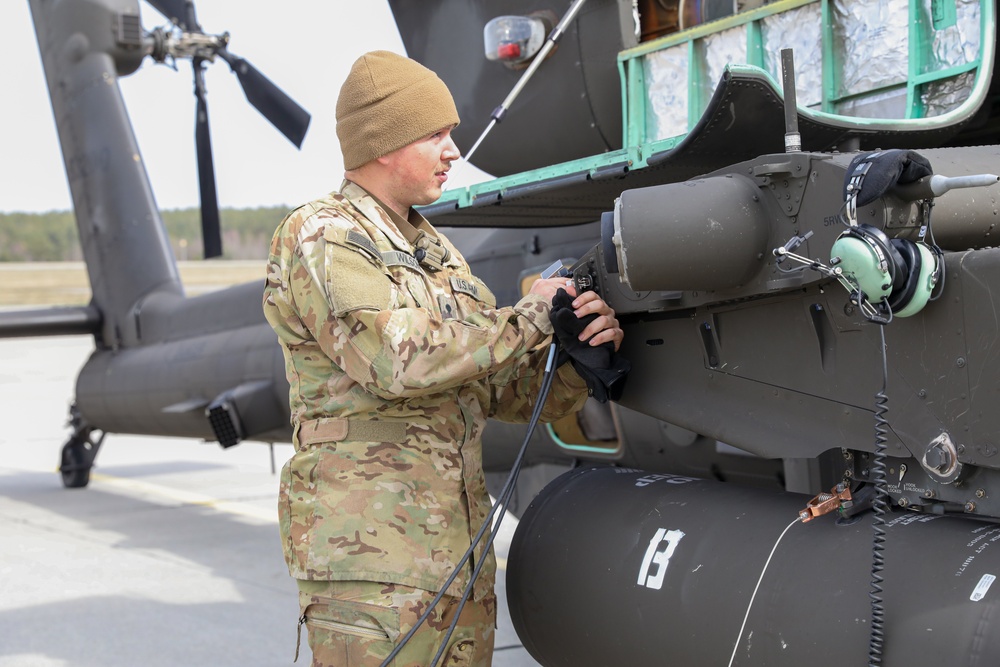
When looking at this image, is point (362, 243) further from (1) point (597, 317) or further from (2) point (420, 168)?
(1) point (597, 317)

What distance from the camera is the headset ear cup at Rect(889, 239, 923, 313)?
2086mm

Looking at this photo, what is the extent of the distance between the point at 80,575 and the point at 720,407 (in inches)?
181

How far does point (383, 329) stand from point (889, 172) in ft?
3.56

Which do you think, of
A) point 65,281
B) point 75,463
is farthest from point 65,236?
point 75,463

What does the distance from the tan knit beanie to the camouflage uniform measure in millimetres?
138

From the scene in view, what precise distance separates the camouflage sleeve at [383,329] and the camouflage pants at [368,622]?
17.8 inches

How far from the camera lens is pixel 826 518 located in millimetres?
2490

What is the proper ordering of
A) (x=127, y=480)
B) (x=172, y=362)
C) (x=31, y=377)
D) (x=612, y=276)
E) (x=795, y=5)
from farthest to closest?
1. (x=31, y=377)
2. (x=127, y=480)
3. (x=172, y=362)
4. (x=795, y=5)
5. (x=612, y=276)

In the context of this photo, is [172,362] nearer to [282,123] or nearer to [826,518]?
[282,123]

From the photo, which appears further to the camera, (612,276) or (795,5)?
(795,5)

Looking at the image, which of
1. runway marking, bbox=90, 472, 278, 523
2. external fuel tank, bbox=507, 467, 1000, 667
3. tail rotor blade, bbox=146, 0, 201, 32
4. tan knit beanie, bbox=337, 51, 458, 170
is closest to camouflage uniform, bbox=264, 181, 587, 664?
tan knit beanie, bbox=337, 51, 458, 170

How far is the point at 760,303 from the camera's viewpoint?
8.48 feet

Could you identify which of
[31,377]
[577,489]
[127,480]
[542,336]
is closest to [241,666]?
[577,489]

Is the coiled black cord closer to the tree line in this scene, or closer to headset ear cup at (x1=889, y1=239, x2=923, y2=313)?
headset ear cup at (x1=889, y1=239, x2=923, y2=313)
